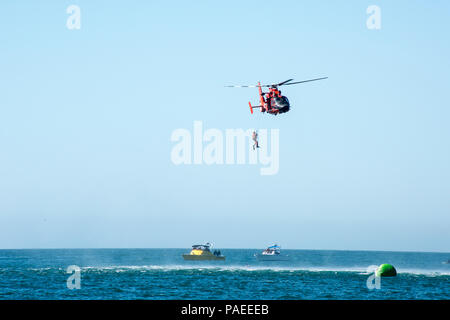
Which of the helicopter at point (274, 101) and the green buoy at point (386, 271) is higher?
the helicopter at point (274, 101)

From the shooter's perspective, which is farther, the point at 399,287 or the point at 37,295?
the point at 399,287

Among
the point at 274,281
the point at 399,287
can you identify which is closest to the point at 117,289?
the point at 274,281

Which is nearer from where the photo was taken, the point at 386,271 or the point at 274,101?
the point at 274,101

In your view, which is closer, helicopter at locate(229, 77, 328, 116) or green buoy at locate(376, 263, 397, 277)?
helicopter at locate(229, 77, 328, 116)

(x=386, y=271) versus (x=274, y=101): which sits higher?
(x=274, y=101)

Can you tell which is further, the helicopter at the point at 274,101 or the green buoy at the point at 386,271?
the green buoy at the point at 386,271

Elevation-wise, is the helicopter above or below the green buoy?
above
